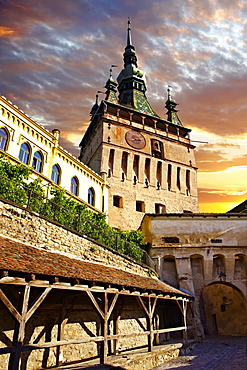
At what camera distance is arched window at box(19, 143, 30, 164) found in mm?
18087

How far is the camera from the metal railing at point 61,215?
12.3 m

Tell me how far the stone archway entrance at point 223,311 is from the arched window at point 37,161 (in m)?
17.4

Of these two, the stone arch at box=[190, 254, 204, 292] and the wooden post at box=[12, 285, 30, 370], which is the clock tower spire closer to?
→ the stone arch at box=[190, 254, 204, 292]

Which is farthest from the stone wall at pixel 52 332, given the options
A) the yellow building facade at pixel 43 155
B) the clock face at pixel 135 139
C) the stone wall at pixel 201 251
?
the clock face at pixel 135 139

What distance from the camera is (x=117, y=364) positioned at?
846 cm

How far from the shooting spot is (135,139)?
1310 inches

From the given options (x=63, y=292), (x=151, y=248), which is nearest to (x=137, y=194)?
(x=151, y=248)

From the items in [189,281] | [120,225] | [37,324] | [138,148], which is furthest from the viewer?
[138,148]

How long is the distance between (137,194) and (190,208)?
7.74m

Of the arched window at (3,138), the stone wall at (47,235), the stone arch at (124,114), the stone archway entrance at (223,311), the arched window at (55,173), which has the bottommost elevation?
the stone archway entrance at (223,311)

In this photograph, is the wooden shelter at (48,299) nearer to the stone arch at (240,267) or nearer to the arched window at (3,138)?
the stone arch at (240,267)

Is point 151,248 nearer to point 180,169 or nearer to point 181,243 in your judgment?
point 181,243

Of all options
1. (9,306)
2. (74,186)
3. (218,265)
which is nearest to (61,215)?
(9,306)

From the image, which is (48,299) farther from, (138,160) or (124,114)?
(124,114)
